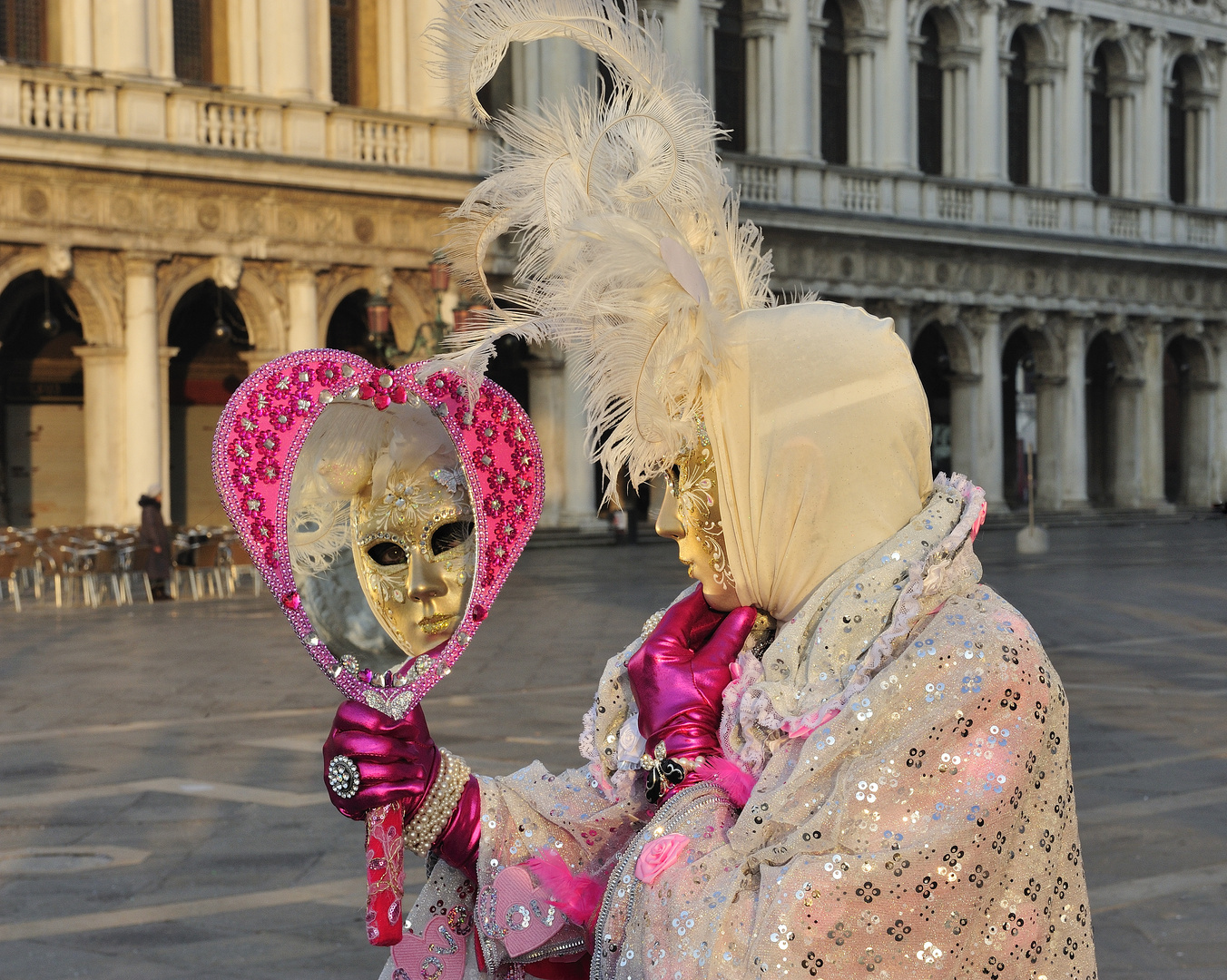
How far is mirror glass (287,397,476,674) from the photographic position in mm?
2000

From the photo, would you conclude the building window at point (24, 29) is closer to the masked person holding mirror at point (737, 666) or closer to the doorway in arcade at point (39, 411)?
the doorway in arcade at point (39, 411)

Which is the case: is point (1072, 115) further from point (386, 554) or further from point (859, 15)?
point (386, 554)

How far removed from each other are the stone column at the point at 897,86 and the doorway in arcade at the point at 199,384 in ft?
39.2

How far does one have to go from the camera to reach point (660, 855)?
1.75 m

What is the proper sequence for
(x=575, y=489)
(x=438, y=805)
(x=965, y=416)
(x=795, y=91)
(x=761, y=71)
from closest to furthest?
(x=438, y=805), (x=575, y=489), (x=761, y=71), (x=795, y=91), (x=965, y=416)

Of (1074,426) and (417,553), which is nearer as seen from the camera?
(417,553)

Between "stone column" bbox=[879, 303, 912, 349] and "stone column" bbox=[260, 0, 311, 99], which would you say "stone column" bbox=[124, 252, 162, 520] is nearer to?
"stone column" bbox=[260, 0, 311, 99]

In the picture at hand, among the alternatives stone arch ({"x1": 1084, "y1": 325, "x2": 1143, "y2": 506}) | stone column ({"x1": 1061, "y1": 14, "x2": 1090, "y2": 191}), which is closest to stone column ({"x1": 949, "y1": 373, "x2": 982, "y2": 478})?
stone arch ({"x1": 1084, "y1": 325, "x2": 1143, "y2": 506})

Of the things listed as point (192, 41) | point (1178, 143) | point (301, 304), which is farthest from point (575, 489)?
point (1178, 143)

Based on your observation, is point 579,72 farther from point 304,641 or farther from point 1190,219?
point 304,641

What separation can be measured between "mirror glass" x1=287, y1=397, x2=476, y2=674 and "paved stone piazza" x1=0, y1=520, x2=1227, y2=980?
2.25 metres

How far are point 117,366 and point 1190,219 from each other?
865 inches

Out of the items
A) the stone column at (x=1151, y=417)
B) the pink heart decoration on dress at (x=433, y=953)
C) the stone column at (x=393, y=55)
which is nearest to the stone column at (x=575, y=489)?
the stone column at (x=393, y=55)

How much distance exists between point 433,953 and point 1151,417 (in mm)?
31290
